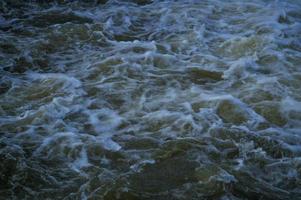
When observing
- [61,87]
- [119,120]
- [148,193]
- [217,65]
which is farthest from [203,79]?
[148,193]

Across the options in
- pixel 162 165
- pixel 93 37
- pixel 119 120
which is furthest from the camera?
pixel 93 37

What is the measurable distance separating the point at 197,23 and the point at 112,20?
1.46m

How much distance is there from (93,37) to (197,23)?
181 cm

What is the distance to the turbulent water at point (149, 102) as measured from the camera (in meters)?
4.56

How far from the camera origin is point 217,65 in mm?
6664

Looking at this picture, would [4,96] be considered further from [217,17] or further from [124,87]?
[217,17]

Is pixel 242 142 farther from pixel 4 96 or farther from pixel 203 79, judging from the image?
pixel 4 96

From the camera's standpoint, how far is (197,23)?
26.3ft

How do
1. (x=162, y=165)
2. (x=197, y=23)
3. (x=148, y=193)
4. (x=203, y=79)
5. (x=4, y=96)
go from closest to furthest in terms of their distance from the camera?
(x=148, y=193)
(x=162, y=165)
(x=4, y=96)
(x=203, y=79)
(x=197, y=23)

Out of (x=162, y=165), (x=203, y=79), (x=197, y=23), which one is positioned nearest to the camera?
(x=162, y=165)

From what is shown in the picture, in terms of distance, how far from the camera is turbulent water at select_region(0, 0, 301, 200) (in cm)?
456

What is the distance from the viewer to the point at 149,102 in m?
5.78

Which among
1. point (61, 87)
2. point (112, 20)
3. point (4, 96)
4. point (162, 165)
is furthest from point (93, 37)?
point (162, 165)

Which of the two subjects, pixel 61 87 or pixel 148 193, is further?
pixel 61 87
